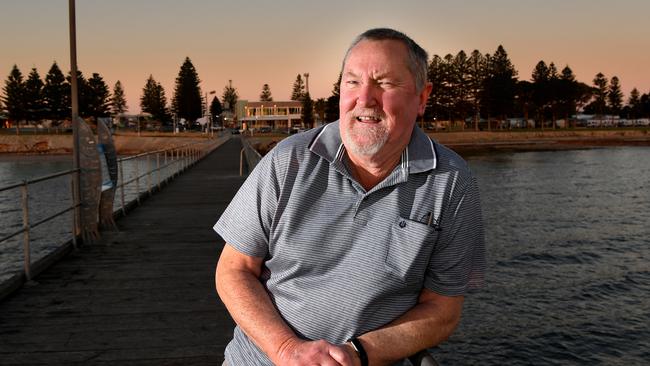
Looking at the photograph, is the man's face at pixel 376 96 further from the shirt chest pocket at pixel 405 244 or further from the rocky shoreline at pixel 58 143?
the rocky shoreline at pixel 58 143

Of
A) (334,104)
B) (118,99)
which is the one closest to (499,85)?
(334,104)

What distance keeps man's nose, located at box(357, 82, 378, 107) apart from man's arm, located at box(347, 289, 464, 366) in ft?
2.01

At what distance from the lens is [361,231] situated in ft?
5.91

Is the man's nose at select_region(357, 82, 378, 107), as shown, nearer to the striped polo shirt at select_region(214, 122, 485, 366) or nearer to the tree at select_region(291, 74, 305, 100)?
the striped polo shirt at select_region(214, 122, 485, 366)

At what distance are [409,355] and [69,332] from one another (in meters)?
3.47

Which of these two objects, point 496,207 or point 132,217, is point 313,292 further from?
point 496,207

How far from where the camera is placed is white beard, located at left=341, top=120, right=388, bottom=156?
6.05 ft

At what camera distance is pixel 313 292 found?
6.05 feet

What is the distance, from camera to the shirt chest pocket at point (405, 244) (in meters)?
1.79

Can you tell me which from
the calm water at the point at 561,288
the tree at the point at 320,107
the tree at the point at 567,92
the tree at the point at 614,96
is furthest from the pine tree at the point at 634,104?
the calm water at the point at 561,288

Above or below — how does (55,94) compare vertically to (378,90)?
above

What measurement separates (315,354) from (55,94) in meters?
97.9

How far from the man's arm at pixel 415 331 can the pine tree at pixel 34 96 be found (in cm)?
9941

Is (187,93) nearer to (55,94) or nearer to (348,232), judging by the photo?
(55,94)
